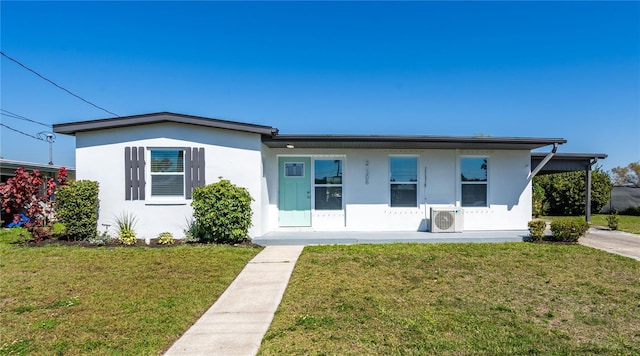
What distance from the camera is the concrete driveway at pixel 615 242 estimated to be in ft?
23.4

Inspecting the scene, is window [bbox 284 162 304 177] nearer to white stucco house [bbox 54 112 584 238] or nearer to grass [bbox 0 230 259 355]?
white stucco house [bbox 54 112 584 238]

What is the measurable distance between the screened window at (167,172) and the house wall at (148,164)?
181 millimetres

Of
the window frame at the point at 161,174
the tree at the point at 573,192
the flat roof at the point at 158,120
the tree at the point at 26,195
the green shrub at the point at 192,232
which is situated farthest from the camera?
the tree at the point at 573,192

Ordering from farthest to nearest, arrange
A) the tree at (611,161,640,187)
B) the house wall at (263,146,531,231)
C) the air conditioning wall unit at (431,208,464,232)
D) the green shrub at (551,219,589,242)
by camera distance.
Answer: the tree at (611,161,640,187), the house wall at (263,146,531,231), the air conditioning wall unit at (431,208,464,232), the green shrub at (551,219,589,242)

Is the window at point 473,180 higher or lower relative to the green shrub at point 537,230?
higher

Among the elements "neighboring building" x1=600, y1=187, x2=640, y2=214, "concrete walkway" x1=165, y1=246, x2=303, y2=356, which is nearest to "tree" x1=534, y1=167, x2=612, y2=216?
"neighboring building" x1=600, y1=187, x2=640, y2=214

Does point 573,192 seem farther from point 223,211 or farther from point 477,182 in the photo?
point 223,211

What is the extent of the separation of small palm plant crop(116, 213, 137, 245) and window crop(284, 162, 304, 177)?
171 inches

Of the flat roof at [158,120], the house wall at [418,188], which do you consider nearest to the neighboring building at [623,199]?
the house wall at [418,188]

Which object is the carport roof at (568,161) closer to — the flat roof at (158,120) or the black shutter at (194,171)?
the flat roof at (158,120)

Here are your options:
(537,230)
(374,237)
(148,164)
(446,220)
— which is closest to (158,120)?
(148,164)

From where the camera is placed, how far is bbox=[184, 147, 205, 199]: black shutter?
8258 millimetres

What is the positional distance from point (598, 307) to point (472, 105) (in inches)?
533

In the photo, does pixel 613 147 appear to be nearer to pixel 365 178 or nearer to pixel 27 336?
pixel 365 178
